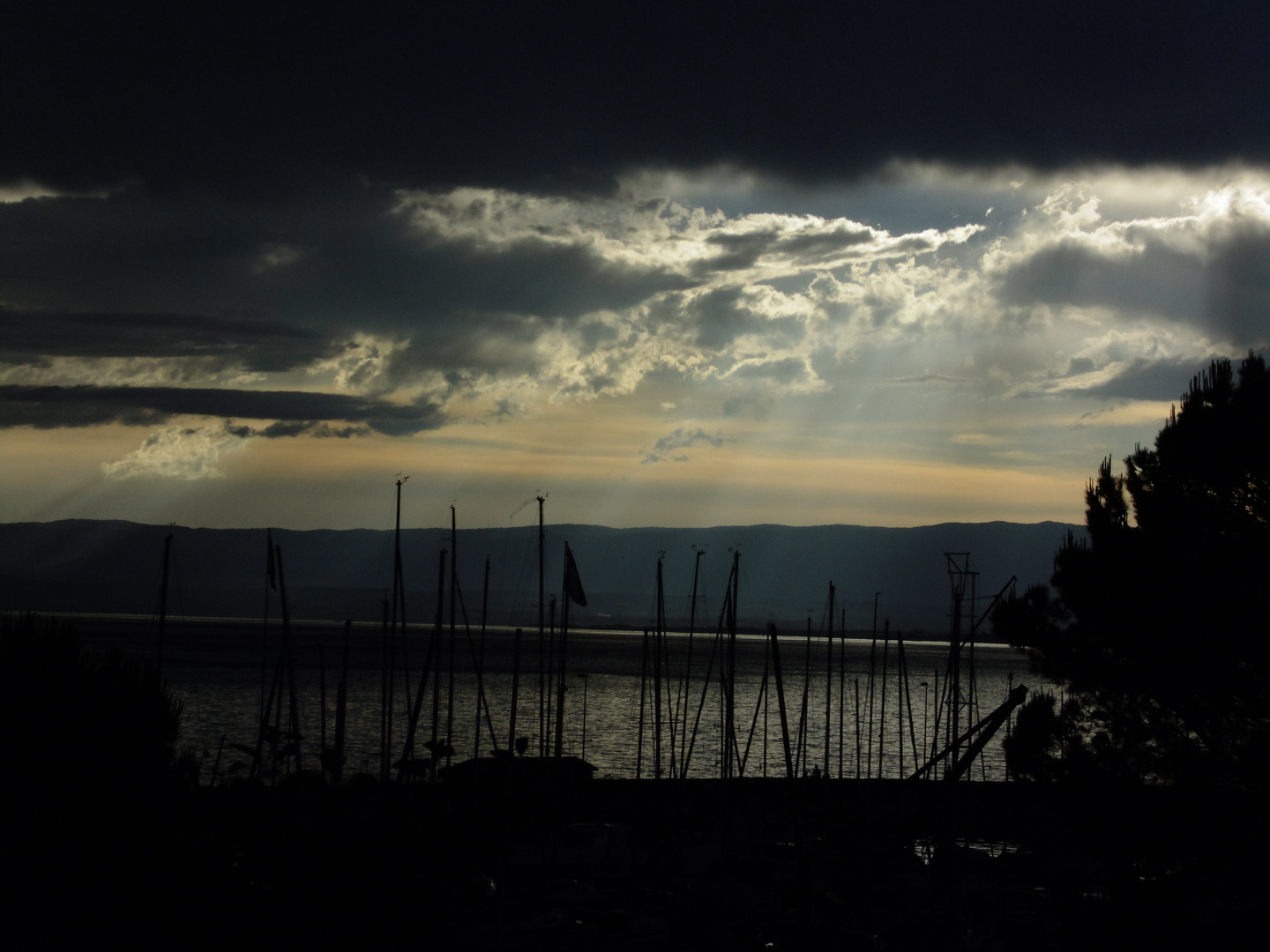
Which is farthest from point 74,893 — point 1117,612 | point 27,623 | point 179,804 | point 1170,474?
point 1170,474

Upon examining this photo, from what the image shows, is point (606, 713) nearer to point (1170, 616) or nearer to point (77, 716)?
point (1170, 616)

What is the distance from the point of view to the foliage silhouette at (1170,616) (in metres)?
15.5

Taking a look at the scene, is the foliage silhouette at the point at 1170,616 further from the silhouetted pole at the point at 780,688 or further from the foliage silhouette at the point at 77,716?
the foliage silhouette at the point at 77,716

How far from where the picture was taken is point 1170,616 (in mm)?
16688

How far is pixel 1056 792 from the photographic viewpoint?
52.6 feet

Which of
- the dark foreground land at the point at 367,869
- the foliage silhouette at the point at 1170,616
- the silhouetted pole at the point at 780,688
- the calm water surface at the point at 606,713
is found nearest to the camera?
the dark foreground land at the point at 367,869

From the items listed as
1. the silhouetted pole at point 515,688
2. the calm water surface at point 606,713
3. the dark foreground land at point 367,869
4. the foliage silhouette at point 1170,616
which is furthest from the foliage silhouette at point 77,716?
the silhouetted pole at point 515,688

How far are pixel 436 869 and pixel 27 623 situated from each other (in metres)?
5.58

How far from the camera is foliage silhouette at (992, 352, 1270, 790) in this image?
611 inches

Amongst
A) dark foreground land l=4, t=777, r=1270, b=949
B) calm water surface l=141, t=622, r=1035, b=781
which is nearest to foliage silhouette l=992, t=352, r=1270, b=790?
dark foreground land l=4, t=777, r=1270, b=949

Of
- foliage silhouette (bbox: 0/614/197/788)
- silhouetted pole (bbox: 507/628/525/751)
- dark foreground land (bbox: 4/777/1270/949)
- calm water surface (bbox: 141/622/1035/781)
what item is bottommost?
calm water surface (bbox: 141/622/1035/781)

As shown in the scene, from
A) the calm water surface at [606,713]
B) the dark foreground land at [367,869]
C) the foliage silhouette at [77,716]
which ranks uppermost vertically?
the foliage silhouette at [77,716]

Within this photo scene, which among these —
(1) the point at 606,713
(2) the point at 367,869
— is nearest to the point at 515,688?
(2) the point at 367,869

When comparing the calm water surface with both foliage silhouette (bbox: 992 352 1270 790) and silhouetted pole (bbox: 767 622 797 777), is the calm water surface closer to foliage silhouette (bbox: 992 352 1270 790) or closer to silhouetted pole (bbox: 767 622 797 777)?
silhouetted pole (bbox: 767 622 797 777)
